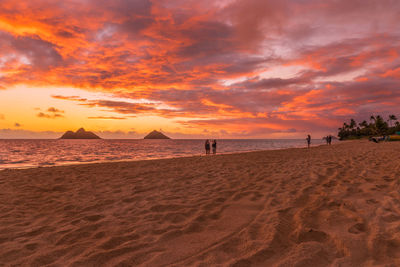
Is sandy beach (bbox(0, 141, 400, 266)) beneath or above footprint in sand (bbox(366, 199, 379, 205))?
beneath

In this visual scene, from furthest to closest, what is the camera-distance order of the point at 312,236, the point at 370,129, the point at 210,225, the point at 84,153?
the point at 370,129, the point at 84,153, the point at 210,225, the point at 312,236

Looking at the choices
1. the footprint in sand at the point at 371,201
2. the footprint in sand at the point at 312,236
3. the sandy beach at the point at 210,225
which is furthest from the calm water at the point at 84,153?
the footprint in sand at the point at 371,201

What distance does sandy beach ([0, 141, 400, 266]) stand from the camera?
3059mm

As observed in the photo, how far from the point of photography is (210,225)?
167 inches

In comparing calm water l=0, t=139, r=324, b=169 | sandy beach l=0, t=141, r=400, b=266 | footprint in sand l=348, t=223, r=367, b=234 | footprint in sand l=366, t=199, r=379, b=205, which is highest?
footprint in sand l=366, t=199, r=379, b=205

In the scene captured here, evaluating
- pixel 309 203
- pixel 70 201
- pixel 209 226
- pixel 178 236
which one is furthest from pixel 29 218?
pixel 309 203

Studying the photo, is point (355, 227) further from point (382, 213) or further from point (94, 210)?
point (94, 210)

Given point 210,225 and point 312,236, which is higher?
point 312,236

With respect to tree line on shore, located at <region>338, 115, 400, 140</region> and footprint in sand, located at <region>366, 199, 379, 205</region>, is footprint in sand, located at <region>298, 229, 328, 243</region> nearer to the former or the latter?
footprint in sand, located at <region>366, 199, 379, 205</region>

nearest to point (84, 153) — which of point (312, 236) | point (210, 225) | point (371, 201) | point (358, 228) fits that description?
point (210, 225)

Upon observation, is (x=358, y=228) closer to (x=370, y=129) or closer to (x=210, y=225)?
(x=210, y=225)

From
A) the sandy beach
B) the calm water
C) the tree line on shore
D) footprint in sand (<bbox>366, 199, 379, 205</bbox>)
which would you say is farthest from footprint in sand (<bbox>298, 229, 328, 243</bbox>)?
the tree line on shore

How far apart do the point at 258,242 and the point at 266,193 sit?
3.11 metres

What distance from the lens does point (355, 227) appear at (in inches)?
148
